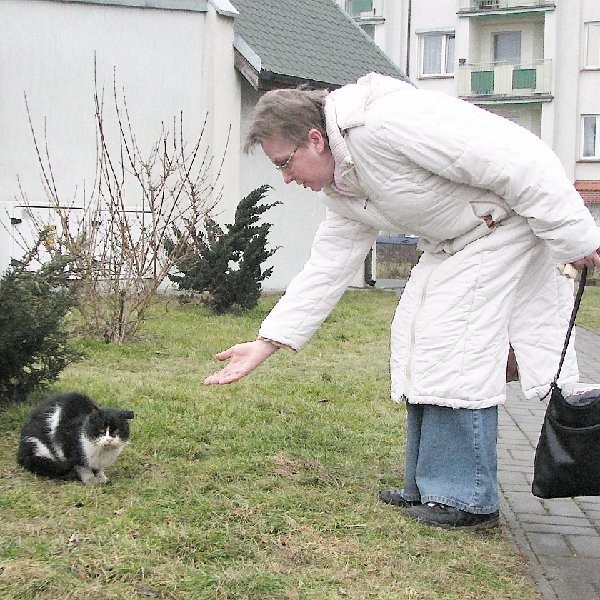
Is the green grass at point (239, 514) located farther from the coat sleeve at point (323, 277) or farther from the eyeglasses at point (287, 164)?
the eyeglasses at point (287, 164)

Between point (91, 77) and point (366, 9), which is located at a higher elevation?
point (366, 9)

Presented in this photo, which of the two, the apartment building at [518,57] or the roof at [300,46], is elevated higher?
the apartment building at [518,57]

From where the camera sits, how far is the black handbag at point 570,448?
11.8 ft

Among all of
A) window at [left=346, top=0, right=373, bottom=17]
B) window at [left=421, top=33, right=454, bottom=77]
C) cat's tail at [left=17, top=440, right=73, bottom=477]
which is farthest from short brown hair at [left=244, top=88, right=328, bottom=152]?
window at [left=346, top=0, right=373, bottom=17]

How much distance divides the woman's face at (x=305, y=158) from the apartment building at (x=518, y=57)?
31.1 meters

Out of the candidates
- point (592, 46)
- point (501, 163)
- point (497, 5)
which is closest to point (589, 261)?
point (501, 163)

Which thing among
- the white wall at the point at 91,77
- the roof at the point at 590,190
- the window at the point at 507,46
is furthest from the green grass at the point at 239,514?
the window at the point at 507,46

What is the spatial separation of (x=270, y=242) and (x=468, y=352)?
40.0ft

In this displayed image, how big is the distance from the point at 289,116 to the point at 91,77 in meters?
10.9

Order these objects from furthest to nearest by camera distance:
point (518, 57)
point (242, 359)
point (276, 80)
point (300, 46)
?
point (518, 57) → point (300, 46) → point (276, 80) → point (242, 359)

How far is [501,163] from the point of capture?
12.4 ft

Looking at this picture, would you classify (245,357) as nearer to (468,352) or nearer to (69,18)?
(468,352)

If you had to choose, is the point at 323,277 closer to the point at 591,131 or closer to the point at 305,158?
the point at 305,158

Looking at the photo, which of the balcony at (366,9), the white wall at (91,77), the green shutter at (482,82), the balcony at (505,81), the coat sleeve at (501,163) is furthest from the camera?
the balcony at (366,9)
